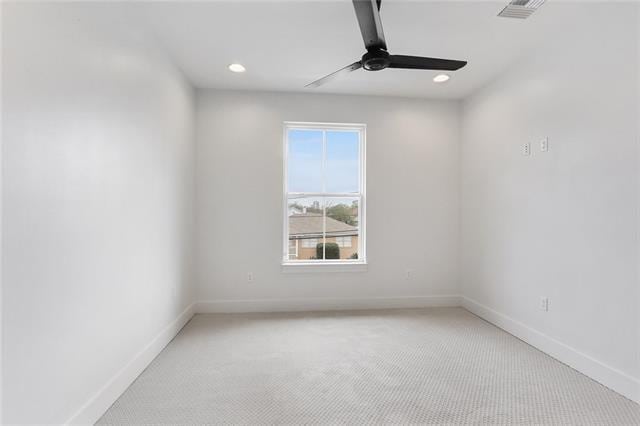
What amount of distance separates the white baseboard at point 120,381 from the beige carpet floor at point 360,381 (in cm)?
5

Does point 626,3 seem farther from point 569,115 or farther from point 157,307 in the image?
point 157,307

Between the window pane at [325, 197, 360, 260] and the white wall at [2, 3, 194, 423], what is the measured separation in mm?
2024

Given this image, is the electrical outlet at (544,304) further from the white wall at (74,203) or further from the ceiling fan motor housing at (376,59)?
the white wall at (74,203)

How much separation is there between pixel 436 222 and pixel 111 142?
3521 millimetres

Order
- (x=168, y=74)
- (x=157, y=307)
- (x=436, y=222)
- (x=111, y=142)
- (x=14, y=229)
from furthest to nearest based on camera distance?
(x=436, y=222) < (x=168, y=74) < (x=157, y=307) < (x=111, y=142) < (x=14, y=229)

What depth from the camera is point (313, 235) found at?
400cm

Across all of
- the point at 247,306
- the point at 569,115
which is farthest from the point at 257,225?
the point at 569,115

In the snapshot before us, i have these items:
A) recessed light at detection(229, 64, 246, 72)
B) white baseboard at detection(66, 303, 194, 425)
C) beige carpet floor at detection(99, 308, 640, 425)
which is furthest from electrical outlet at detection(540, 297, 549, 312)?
recessed light at detection(229, 64, 246, 72)

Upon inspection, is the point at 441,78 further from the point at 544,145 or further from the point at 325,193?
the point at 325,193

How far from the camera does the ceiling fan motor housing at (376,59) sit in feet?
6.73

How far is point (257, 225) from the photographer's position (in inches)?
150

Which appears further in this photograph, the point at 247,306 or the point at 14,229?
the point at 247,306

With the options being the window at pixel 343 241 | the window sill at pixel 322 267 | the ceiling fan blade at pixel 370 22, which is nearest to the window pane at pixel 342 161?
the window at pixel 343 241

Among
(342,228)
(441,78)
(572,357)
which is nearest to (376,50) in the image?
(441,78)
